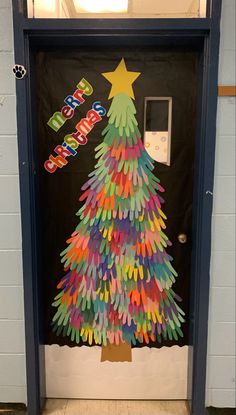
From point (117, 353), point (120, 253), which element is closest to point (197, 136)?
point (120, 253)

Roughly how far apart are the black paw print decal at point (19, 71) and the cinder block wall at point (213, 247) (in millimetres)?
34

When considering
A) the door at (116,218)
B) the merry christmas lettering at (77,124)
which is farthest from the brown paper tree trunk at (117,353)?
the merry christmas lettering at (77,124)

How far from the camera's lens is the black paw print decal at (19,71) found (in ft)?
5.53

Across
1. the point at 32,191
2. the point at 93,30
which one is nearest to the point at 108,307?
the point at 32,191

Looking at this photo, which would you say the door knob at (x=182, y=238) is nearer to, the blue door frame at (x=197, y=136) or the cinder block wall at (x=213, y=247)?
the blue door frame at (x=197, y=136)

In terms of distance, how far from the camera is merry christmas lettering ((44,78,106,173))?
1.84 meters

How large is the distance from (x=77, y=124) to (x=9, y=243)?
0.75m

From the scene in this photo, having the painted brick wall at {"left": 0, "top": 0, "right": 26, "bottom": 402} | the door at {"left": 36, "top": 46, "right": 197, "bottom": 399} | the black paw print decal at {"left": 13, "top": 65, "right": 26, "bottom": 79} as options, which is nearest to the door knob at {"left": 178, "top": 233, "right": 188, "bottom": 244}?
the door at {"left": 36, "top": 46, "right": 197, "bottom": 399}

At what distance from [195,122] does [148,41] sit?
1.60 feet

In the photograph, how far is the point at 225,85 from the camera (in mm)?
1681

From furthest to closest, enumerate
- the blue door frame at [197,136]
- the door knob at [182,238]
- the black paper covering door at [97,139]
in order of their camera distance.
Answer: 1. the door knob at [182,238]
2. the black paper covering door at [97,139]
3. the blue door frame at [197,136]

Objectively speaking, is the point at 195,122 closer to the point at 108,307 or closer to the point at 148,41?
the point at 148,41

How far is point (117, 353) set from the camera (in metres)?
2.04

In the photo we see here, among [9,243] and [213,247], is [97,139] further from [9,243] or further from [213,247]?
[213,247]
